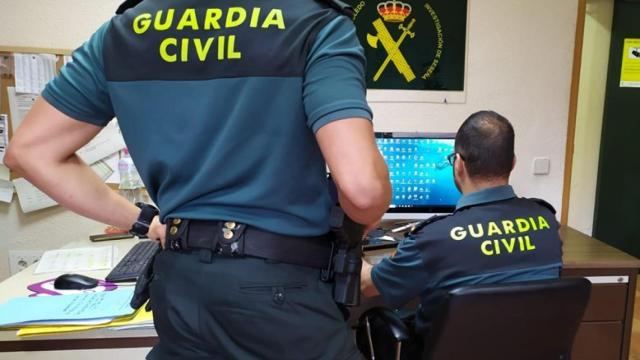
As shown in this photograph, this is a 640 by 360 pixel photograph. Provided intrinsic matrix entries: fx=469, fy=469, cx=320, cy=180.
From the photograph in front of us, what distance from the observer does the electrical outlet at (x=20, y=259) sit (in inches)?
78.4

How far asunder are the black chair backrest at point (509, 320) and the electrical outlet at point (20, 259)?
67.6 inches

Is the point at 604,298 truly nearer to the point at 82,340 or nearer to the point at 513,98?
the point at 513,98

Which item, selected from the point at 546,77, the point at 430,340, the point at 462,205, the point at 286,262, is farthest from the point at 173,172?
the point at 546,77

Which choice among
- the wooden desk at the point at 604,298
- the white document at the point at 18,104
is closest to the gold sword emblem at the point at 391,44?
the wooden desk at the point at 604,298

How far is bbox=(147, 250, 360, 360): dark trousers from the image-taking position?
712mm

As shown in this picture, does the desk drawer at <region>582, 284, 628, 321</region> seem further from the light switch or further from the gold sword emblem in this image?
the gold sword emblem

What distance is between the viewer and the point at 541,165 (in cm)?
219

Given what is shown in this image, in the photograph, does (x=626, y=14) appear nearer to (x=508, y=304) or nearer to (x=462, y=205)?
(x=462, y=205)

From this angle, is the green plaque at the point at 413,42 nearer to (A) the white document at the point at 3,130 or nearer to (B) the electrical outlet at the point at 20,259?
(A) the white document at the point at 3,130

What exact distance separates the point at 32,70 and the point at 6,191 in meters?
0.51

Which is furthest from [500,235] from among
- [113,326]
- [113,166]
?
[113,166]

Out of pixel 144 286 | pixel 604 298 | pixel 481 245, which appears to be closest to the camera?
pixel 144 286

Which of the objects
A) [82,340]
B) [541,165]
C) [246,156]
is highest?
A: [246,156]

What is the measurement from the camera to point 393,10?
2.00 meters
